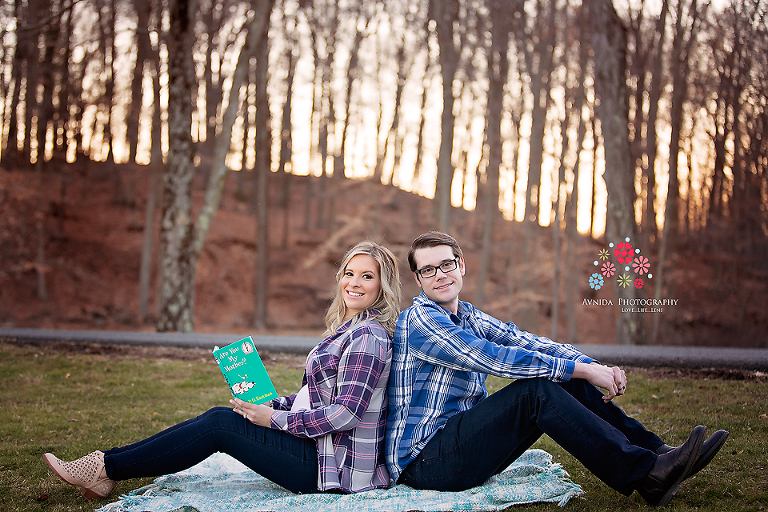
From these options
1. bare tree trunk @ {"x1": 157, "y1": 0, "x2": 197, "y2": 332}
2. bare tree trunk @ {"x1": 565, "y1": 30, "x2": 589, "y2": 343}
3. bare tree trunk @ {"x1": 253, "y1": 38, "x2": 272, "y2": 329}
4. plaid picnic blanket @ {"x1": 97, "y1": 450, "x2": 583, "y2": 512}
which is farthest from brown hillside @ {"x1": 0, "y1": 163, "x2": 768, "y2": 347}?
plaid picnic blanket @ {"x1": 97, "y1": 450, "x2": 583, "y2": 512}

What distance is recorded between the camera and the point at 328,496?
3.35m

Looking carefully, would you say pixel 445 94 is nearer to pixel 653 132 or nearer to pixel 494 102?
pixel 494 102

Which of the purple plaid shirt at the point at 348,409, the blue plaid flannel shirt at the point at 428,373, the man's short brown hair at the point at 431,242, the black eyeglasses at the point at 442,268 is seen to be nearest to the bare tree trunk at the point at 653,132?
the man's short brown hair at the point at 431,242

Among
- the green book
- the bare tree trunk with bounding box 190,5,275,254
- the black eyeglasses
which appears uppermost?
the bare tree trunk with bounding box 190,5,275,254

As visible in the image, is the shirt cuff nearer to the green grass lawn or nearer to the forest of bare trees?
→ the green grass lawn

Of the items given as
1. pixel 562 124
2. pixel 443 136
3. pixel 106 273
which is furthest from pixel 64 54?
pixel 562 124

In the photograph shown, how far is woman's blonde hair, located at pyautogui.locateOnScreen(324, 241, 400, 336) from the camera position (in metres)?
3.53

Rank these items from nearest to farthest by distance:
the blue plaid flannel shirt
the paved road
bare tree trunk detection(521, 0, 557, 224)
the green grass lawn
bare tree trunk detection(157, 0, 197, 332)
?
the blue plaid flannel shirt → the green grass lawn → the paved road → bare tree trunk detection(157, 0, 197, 332) → bare tree trunk detection(521, 0, 557, 224)

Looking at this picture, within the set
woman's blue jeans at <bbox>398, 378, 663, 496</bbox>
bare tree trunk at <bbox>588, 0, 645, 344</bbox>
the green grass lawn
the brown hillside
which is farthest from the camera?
the brown hillside

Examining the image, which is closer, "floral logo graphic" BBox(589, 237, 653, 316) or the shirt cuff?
the shirt cuff

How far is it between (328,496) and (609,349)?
6997 millimetres

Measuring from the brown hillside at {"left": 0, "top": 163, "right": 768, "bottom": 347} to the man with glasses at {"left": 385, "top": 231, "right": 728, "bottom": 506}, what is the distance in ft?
49.9

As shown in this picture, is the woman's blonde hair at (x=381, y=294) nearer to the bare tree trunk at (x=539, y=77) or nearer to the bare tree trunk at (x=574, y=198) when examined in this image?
the bare tree trunk at (x=574, y=198)

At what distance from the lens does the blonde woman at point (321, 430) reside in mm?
3309
